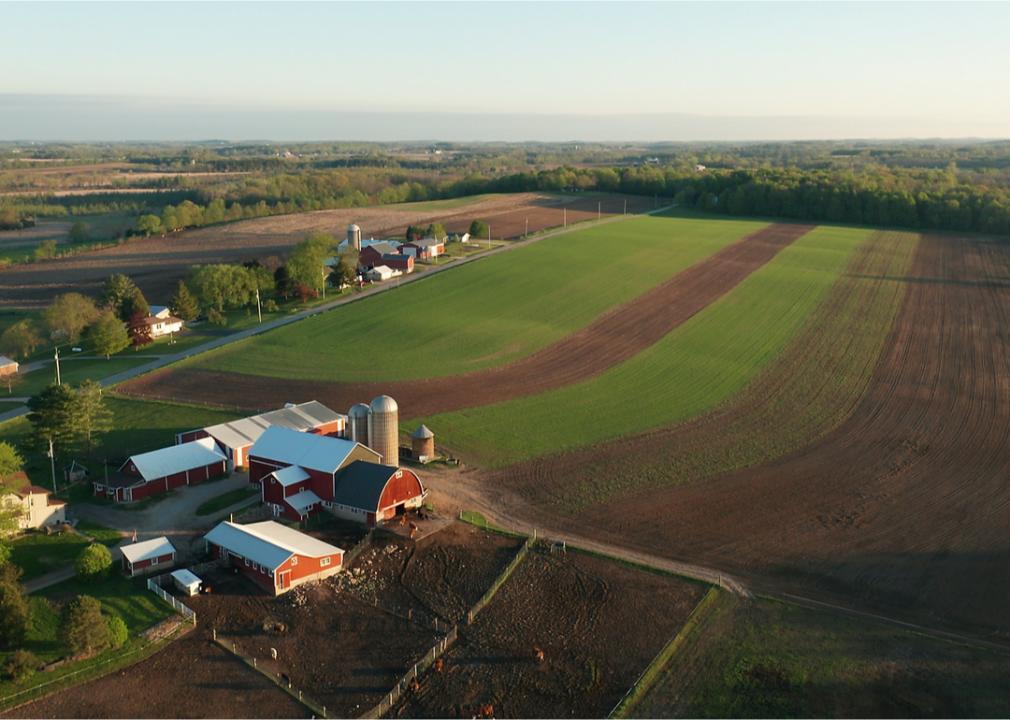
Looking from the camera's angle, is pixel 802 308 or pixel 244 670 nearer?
pixel 244 670

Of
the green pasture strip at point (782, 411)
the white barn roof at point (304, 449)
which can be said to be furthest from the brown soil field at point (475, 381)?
the green pasture strip at point (782, 411)

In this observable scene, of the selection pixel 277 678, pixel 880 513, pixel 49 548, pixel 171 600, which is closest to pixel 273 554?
pixel 171 600

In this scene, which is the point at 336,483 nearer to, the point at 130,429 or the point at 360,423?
the point at 360,423

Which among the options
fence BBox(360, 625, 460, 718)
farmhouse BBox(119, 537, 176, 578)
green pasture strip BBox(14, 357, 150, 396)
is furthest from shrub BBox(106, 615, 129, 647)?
green pasture strip BBox(14, 357, 150, 396)

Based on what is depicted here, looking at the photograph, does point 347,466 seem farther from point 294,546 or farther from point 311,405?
point 311,405

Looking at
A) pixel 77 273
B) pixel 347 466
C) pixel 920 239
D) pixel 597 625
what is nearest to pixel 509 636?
pixel 597 625

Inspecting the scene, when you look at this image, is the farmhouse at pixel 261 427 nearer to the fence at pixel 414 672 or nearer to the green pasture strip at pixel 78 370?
the green pasture strip at pixel 78 370

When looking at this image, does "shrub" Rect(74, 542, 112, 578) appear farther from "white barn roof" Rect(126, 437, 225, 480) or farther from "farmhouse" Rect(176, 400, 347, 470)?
"farmhouse" Rect(176, 400, 347, 470)
